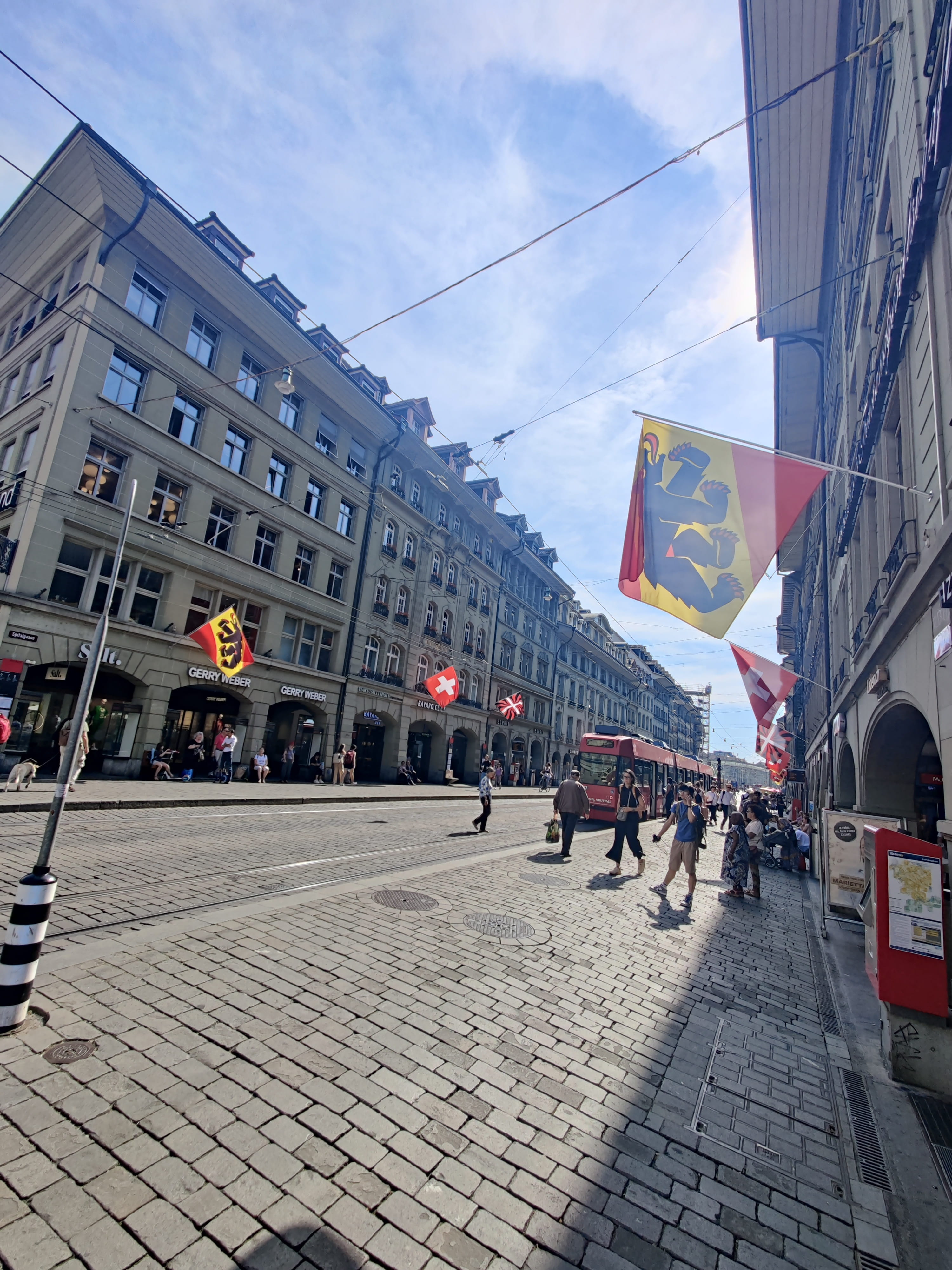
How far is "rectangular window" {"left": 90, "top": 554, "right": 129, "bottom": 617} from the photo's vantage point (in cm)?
1811

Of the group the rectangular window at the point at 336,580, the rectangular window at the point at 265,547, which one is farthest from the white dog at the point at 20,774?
the rectangular window at the point at 336,580


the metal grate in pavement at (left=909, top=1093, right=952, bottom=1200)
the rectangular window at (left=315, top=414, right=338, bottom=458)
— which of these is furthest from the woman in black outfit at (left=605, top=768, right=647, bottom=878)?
the rectangular window at (left=315, top=414, right=338, bottom=458)

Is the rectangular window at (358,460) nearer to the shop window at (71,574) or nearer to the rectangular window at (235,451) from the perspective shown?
the rectangular window at (235,451)

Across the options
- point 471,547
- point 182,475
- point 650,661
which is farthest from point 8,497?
point 650,661

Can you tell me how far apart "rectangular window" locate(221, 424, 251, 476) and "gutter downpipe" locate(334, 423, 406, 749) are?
7276 millimetres

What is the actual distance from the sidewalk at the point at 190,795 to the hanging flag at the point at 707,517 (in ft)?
32.9

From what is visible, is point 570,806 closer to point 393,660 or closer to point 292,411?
point 393,660

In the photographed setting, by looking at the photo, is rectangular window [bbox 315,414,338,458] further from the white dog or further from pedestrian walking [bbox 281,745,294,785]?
the white dog

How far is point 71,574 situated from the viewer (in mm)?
17516

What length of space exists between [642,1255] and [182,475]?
74.9 feet

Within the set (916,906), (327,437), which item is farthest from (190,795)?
(327,437)

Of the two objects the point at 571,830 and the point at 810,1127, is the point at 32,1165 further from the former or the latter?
the point at 571,830

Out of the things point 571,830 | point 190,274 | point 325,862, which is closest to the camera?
point 325,862

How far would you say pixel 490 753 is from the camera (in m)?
40.8
